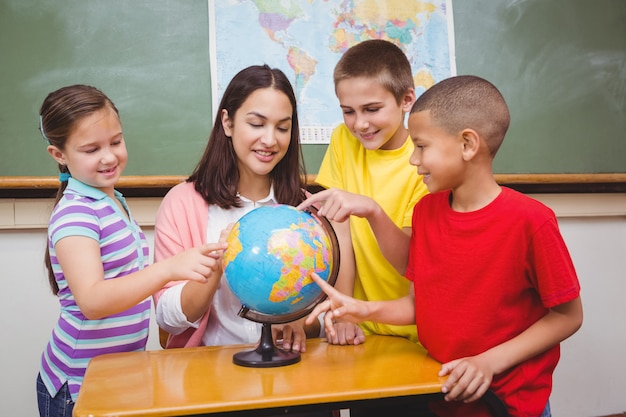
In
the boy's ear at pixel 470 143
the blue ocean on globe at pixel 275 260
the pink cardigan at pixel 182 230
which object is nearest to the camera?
the blue ocean on globe at pixel 275 260

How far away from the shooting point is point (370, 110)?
6.61 feet

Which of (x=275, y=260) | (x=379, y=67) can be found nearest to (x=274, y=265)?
(x=275, y=260)

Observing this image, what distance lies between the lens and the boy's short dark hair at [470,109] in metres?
1.63

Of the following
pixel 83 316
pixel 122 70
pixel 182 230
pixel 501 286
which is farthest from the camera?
pixel 122 70

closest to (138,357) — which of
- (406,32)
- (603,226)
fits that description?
(406,32)

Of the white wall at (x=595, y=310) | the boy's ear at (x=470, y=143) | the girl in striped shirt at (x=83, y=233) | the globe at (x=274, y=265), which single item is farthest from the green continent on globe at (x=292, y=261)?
the white wall at (x=595, y=310)

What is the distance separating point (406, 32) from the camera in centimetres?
310

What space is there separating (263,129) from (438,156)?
621mm

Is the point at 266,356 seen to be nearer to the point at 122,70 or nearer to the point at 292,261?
the point at 292,261

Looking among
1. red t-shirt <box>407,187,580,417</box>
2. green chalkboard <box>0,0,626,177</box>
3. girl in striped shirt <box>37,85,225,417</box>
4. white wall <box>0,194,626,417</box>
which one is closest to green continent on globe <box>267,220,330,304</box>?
girl in striped shirt <box>37,85,225,417</box>

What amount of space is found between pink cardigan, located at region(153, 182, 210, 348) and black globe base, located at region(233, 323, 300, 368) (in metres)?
0.38

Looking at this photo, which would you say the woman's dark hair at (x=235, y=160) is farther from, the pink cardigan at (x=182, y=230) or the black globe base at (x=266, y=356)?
the black globe base at (x=266, y=356)

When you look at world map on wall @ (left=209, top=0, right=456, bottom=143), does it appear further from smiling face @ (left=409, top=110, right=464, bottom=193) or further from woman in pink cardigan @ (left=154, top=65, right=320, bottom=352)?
smiling face @ (left=409, top=110, right=464, bottom=193)

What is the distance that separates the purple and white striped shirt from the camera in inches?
68.2
